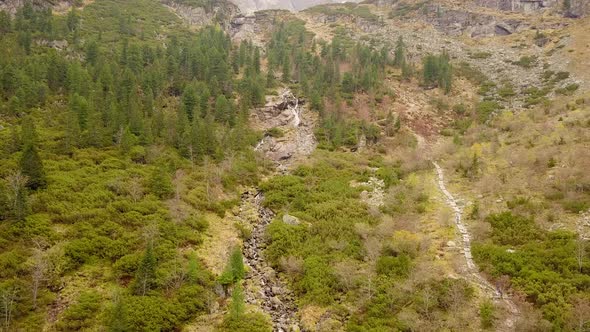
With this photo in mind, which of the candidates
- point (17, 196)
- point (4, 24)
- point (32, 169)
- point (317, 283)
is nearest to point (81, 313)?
point (17, 196)

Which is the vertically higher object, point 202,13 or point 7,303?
point 202,13

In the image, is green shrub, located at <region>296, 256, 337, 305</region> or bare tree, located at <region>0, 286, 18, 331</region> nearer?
bare tree, located at <region>0, 286, 18, 331</region>

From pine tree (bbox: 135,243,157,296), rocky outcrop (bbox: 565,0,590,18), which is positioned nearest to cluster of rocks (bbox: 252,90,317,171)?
pine tree (bbox: 135,243,157,296)

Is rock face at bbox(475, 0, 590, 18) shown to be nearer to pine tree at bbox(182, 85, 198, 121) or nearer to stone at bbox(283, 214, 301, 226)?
pine tree at bbox(182, 85, 198, 121)

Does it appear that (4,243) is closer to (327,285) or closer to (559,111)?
(327,285)

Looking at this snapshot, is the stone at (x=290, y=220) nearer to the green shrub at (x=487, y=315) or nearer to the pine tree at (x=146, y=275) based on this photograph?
the pine tree at (x=146, y=275)

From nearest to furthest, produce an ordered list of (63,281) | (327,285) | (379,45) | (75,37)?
(63,281) → (327,285) → (75,37) → (379,45)

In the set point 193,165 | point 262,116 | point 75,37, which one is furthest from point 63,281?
point 75,37

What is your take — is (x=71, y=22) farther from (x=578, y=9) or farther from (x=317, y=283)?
(x=578, y=9)
